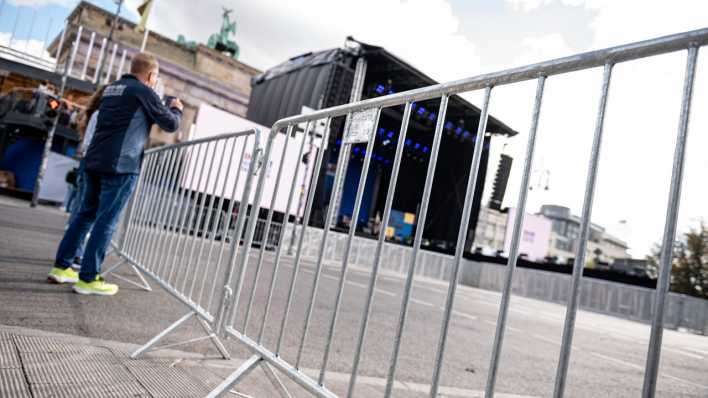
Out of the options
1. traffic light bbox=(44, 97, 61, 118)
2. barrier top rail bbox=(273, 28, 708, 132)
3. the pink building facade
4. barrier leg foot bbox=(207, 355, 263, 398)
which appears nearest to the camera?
barrier top rail bbox=(273, 28, 708, 132)

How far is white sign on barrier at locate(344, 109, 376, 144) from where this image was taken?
1.91m

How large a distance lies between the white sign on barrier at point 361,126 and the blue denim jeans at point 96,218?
89.6 inches

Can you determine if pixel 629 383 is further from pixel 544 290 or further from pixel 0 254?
pixel 544 290

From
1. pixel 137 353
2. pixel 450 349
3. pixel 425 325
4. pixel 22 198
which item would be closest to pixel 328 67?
pixel 22 198

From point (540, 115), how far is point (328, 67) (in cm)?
1477

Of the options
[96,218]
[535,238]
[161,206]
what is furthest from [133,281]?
[535,238]

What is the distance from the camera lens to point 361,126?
200cm

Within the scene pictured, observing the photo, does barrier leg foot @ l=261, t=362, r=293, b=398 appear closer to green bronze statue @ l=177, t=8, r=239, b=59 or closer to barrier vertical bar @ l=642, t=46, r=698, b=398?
barrier vertical bar @ l=642, t=46, r=698, b=398

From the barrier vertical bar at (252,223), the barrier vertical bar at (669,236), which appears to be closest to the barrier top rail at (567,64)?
the barrier vertical bar at (669,236)

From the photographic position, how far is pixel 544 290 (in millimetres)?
17312

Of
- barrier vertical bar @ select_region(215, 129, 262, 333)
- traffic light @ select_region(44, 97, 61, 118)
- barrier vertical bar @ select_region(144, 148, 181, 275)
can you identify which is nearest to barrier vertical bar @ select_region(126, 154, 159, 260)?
barrier vertical bar @ select_region(144, 148, 181, 275)

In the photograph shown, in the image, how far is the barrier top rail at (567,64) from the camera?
1.07m

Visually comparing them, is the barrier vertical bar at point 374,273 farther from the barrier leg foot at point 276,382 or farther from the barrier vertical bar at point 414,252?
the barrier leg foot at point 276,382

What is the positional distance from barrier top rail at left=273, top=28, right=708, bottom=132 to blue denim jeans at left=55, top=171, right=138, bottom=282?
2.43 meters
